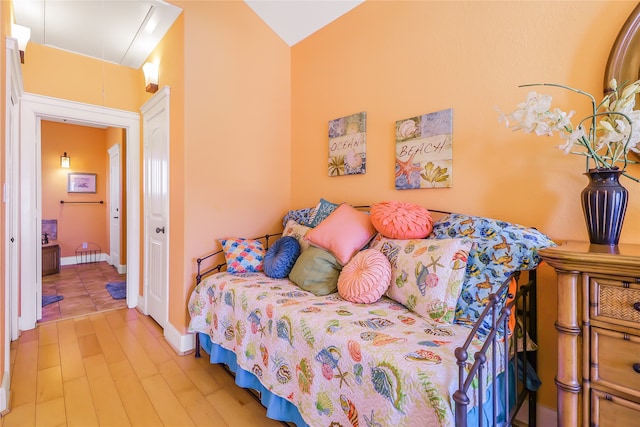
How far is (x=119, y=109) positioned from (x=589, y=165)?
376 cm

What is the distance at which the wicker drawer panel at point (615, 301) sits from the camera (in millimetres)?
900

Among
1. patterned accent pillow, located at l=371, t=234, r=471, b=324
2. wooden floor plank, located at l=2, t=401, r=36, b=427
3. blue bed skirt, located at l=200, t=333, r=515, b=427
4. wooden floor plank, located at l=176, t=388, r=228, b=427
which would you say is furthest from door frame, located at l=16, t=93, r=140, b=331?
patterned accent pillow, located at l=371, t=234, r=471, b=324

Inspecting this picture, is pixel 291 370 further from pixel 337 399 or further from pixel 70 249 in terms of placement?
pixel 70 249

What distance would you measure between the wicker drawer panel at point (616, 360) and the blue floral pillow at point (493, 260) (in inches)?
13.5

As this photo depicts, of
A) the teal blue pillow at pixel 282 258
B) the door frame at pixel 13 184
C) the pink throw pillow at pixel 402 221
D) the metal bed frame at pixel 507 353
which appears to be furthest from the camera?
the teal blue pillow at pixel 282 258

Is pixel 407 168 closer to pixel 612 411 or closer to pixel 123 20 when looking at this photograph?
pixel 612 411

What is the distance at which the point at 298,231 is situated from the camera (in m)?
2.34

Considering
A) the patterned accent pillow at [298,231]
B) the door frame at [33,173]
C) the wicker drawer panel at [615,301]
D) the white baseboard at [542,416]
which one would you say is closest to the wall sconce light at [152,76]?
the door frame at [33,173]

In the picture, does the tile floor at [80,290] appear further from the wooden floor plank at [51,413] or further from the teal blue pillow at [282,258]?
the teal blue pillow at [282,258]

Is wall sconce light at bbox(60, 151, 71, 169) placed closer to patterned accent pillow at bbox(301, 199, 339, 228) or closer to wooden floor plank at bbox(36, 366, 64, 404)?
wooden floor plank at bbox(36, 366, 64, 404)

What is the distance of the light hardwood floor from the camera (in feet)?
5.24

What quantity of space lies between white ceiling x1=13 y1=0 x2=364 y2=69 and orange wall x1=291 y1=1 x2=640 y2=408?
0.28 meters

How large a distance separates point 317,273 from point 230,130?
146cm

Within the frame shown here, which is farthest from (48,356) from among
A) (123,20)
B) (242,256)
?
(123,20)
